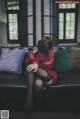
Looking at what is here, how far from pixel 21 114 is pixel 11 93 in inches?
10.3

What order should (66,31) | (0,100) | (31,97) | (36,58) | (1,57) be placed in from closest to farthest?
(31,97), (0,100), (36,58), (1,57), (66,31)

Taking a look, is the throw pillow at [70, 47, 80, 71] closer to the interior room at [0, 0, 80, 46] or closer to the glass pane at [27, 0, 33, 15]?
the interior room at [0, 0, 80, 46]

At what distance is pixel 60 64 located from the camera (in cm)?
345

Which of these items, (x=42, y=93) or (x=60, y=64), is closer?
(x=42, y=93)

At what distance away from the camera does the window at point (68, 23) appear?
26.5ft

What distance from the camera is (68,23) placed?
8383 mm

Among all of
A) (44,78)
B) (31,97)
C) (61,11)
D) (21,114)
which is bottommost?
(21,114)

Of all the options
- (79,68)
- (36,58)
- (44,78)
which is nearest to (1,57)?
(36,58)

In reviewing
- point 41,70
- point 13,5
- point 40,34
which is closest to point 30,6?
point 40,34

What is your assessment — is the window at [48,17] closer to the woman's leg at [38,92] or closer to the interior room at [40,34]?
the interior room at [40,34]

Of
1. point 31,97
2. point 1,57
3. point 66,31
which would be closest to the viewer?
point 31,97

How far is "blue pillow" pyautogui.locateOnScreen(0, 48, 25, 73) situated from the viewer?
11.0 ft

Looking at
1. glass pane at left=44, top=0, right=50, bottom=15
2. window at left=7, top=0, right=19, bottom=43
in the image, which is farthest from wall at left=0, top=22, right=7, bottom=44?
glass pane at left=44, top=0, right=50, bottom=15

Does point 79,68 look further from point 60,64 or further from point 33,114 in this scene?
point 33,114
